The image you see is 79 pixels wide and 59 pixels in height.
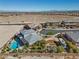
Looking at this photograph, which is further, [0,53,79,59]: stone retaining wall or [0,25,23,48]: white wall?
[0,25,23,48]: white wall

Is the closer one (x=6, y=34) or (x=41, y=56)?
(x=41, y=56)

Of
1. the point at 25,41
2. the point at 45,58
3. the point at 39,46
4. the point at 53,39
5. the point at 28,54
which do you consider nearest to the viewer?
the point at 45,58

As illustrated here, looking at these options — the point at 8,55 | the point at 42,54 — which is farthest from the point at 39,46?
the point at 8,55

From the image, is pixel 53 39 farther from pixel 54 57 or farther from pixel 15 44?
pixel 54 57

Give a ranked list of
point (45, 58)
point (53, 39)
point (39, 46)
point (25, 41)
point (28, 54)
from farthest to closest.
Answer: point (53, 39) < point (25, 41) < point (39, 46) < point (28, 54) < point (45, 58)

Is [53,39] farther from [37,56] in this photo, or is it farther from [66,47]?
[37,56]

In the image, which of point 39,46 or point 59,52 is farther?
point 39,46

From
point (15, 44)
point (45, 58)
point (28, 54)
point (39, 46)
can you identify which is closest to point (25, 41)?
point (15, 44)

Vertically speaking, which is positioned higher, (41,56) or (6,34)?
(41,56)

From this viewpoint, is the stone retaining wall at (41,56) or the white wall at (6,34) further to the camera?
the white wall at (6,34)
